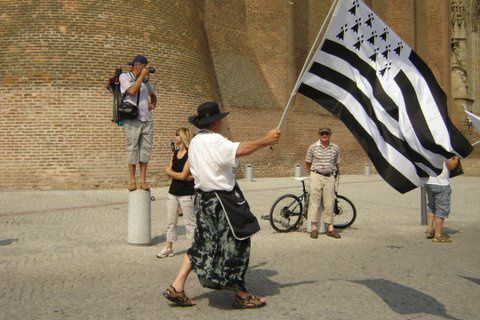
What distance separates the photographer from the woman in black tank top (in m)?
5.93

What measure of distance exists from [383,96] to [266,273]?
2219mm

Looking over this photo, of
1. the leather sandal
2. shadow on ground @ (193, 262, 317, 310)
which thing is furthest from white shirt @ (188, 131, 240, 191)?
the leather sandal

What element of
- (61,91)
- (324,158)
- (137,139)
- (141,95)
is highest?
(61,91)

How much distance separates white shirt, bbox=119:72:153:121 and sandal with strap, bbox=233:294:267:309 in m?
3.27

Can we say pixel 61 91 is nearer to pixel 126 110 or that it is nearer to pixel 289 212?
pixel 126 110

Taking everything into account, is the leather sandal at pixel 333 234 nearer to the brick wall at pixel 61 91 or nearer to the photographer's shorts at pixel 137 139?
the photographer's shorts at pixel 137 139

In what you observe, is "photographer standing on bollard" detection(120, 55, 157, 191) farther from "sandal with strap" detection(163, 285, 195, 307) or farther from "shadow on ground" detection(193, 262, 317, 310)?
"sandal with strap" detection(163, 285, 195, 307)

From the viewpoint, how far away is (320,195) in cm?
732

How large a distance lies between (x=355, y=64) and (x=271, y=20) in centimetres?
2100

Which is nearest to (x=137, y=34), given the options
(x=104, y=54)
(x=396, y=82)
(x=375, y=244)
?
(x=104, y=54)

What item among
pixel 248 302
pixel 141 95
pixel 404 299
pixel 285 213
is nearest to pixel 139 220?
pixel 141 95

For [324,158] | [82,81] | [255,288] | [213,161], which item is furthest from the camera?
[82,81]

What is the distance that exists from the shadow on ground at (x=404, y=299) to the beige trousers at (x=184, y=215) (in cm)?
218

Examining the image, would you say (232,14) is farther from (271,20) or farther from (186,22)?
(186,22)
